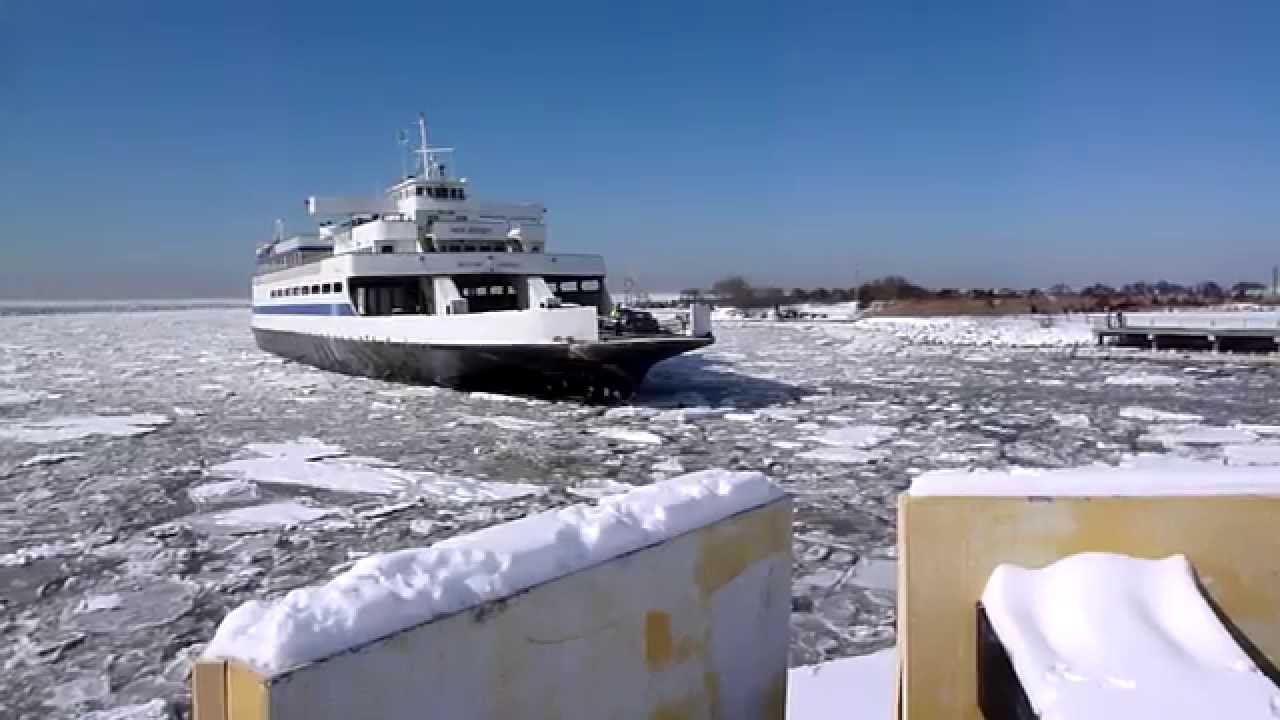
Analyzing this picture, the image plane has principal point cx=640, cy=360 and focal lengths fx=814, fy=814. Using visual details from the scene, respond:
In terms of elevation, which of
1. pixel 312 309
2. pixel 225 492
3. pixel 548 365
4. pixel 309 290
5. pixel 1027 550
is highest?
pixel 309 290

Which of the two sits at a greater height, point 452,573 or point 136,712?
point 452,573

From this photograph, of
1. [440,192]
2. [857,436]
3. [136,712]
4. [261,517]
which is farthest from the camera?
[440,192]

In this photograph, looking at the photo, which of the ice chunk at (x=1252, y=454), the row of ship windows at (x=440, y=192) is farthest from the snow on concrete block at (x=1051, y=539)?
the row of ship windows at (x=440, y=192)

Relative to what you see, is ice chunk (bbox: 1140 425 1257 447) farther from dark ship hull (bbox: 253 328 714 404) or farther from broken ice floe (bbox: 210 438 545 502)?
broken ice floe (bbox: 210 438 545 502)

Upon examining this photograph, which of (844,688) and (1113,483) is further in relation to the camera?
(844,688)

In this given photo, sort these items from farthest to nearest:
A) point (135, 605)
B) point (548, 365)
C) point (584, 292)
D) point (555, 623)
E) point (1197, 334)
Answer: point (1197, 334), point (584, 292), point (548, 365), point (135, 605), point (555, 623)

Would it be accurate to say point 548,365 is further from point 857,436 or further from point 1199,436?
point 1199,436

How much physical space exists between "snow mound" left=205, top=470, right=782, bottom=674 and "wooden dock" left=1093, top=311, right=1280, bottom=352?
22003 millimetres

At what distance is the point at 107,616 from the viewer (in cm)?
427

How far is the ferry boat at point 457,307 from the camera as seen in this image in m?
12.5

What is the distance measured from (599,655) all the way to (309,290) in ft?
62.3

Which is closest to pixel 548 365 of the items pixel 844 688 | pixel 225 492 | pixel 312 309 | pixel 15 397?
pixel 225 492

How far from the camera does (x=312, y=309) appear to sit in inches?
735

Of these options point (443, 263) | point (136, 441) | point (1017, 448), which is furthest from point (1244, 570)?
point (443, 263)
